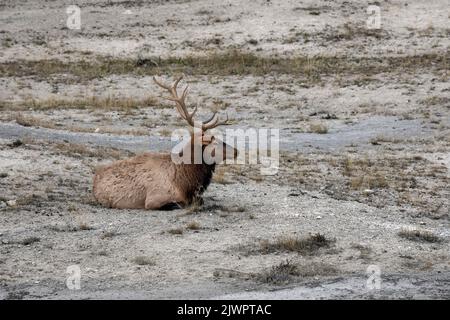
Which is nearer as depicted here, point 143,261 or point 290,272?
point 290,272

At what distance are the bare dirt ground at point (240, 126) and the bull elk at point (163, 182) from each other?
0.91 feet

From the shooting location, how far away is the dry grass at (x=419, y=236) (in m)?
11.1

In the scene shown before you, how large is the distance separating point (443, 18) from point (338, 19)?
190 inches

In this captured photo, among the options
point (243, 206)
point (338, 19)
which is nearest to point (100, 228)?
point (243, 206)

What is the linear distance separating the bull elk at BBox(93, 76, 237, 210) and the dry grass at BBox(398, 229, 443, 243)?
285 cm

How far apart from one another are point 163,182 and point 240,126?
12852mm

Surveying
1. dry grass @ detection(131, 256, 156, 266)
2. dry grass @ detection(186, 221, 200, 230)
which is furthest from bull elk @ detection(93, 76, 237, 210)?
dry grass @ detection(131, 256, 156, 266)

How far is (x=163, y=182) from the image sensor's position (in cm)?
1238

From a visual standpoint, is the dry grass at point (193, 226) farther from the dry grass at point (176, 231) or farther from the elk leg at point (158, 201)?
the elk leg at point (158, 201)

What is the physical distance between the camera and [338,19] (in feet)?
124

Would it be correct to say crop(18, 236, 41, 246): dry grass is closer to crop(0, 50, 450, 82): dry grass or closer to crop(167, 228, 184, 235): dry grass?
crop(167, 228, 184, 235): dry grass

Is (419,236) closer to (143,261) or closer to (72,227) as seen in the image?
(143,261)

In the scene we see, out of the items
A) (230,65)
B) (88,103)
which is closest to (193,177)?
(88,103)

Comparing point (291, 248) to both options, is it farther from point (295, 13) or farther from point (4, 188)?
point (295, 13)
